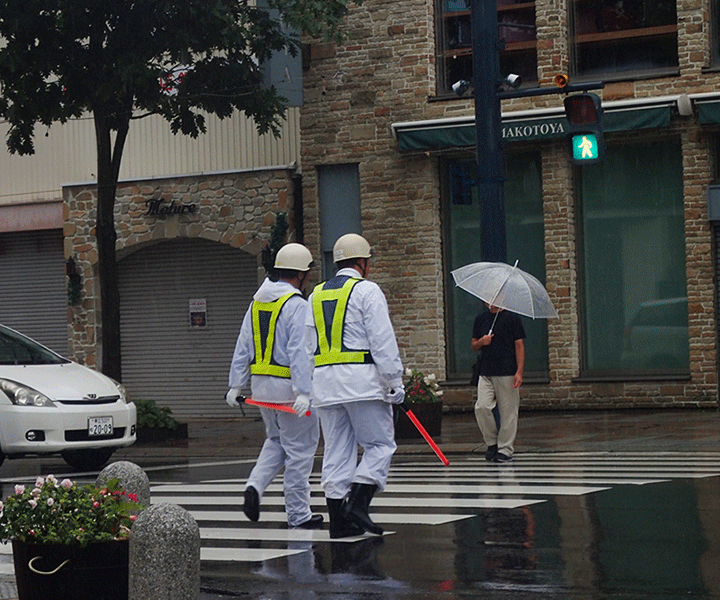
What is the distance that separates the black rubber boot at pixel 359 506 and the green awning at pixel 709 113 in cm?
1238

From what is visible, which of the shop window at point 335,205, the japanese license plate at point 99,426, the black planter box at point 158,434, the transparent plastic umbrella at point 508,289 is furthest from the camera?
the shop window at point 335,205

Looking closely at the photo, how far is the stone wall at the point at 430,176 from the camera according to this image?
2011 centimetres

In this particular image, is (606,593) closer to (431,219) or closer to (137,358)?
(431,219)

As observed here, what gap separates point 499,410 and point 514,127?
751cm

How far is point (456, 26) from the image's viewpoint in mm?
22141

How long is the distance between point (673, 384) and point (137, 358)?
32.8 feet

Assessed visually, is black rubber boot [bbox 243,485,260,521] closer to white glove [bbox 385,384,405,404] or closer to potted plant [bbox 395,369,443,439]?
white glove [bbox 385,384,405,404]

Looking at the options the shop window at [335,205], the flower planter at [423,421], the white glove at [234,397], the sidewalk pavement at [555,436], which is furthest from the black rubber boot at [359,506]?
the shop window at [335,205]

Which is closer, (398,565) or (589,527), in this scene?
(398,565)

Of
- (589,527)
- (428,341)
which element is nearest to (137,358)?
(428,341)

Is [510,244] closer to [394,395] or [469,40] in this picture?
[469,40]

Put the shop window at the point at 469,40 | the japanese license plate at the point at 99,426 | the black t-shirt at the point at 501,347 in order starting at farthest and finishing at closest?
the shop window at the point at 469,40, the japanese license plate at the point at 99,426, the black t-shirt at the point at 501,347

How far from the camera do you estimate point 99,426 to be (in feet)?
48.3

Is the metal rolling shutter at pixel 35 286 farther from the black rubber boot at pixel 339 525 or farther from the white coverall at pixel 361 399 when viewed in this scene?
the black rubber boot at pixel 339 525
